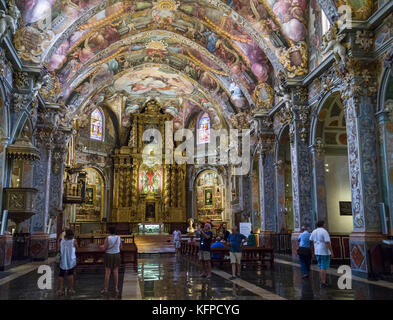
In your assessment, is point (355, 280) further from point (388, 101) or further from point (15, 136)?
point (15, 136)

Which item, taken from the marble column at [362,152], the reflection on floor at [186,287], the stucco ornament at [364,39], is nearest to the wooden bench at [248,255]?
the reflection on floor at [186,287]

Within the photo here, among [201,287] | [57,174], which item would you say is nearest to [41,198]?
[57,174]

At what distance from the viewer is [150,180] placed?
33.2m

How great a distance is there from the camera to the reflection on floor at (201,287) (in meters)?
7.34

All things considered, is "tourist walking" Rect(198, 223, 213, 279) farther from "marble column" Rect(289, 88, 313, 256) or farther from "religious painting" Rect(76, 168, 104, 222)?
"religious painting" Rect(76, 168, 104, 222)

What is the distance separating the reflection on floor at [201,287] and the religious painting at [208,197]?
794 inches

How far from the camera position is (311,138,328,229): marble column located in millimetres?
14352

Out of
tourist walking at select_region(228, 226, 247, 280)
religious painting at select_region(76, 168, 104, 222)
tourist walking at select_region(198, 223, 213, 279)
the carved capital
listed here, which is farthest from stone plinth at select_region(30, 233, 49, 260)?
religious painting at select_region(76, 168, 104, 222)

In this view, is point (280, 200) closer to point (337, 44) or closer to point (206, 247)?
point (337, 44)

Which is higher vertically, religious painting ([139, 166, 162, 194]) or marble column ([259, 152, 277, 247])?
religious painting ([139, 166, 162, 194])

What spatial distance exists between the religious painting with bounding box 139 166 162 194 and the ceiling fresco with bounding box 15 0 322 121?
9.96 meters

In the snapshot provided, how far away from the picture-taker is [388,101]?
35.0 feet
